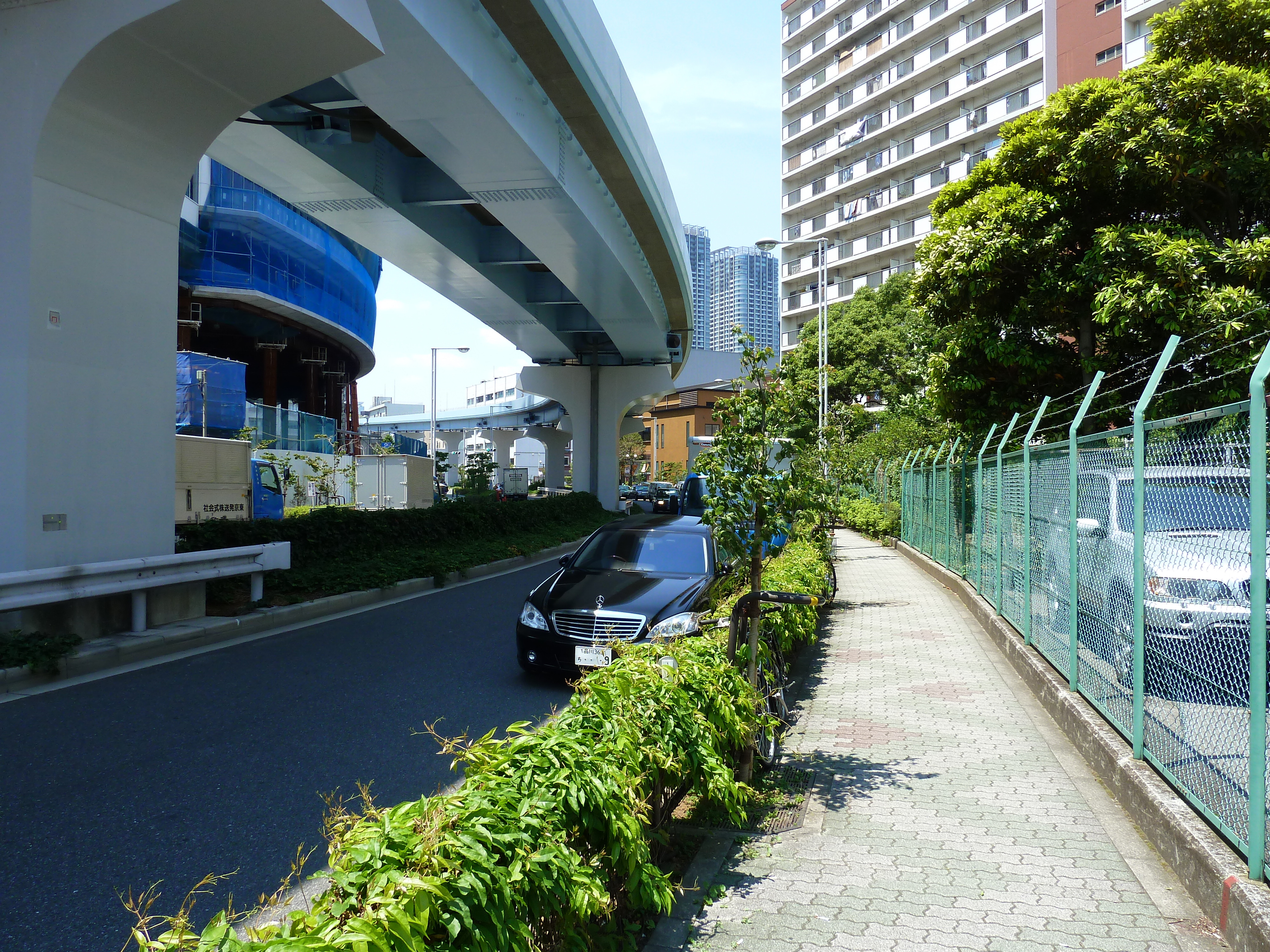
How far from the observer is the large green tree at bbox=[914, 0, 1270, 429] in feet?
34.4

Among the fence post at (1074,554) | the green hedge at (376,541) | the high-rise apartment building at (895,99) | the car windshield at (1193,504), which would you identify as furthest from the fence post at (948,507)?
the high-rise apartment building at (895,99)

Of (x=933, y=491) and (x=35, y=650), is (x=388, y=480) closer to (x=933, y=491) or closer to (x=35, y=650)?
(x=933, y=491)

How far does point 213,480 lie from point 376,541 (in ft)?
11.5

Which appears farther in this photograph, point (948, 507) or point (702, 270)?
point (702, 270)

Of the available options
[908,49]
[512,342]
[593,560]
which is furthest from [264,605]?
[908,49]

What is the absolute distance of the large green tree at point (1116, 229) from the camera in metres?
10.5

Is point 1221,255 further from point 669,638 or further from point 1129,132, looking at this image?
point 669,638

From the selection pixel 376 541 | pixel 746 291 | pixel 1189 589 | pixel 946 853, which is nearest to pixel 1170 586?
pixel 1189 589

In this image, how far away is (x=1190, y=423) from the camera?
158 inches

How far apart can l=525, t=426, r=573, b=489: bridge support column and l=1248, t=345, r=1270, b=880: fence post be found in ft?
217

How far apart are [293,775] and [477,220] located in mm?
15318

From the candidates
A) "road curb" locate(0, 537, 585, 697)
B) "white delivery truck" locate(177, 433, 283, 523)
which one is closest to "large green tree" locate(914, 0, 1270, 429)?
"road curb" locate(0, 537, 585, 697)

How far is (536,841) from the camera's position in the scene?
2416mm

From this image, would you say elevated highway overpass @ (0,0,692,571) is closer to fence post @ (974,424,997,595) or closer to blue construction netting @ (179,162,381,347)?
fence post @ (974,424,997,595)
